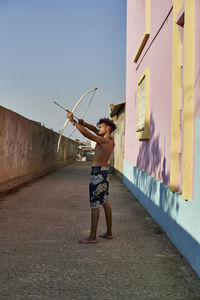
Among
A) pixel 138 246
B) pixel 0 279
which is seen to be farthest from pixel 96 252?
pixel 0 279

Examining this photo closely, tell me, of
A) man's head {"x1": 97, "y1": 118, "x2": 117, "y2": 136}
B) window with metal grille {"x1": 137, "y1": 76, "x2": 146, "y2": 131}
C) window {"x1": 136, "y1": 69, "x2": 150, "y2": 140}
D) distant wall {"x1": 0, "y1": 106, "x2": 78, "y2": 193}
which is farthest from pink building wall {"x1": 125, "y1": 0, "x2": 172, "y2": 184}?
distant wall {"x1": 0, "y1": 106, "x2": 78, "y2": 193}

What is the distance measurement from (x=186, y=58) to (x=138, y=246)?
8.05 ft

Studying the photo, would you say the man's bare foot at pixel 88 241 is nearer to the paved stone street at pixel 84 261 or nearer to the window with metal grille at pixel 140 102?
the paved stone street at pixel 84 261

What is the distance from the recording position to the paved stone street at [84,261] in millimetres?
2881

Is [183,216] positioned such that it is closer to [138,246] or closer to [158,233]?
[138,246]

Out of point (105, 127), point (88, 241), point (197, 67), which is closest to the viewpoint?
point (197, 67)

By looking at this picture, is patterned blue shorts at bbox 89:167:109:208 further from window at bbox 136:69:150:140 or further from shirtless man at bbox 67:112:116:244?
window at bbox 136:69:150:140

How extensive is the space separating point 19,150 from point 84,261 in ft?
22.5

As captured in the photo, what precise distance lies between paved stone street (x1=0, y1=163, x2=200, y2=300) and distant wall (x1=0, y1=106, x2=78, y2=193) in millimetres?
2433

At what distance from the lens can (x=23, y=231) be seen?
486cm

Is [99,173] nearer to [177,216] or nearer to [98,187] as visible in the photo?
[98,187]

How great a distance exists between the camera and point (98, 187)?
14.6ft

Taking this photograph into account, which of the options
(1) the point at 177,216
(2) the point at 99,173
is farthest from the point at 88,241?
(1) the point at 177,216

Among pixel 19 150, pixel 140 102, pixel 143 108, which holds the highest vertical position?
pixel 140 102
